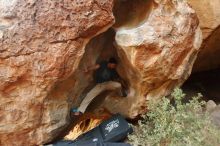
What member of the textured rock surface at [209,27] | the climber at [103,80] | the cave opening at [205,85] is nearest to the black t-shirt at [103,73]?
the climber at [103,80]

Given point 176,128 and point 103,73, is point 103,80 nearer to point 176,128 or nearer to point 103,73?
point 103,73

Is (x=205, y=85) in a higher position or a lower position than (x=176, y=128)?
lower

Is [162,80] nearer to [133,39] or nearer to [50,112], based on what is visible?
[133,39]

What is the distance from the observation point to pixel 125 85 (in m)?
4.60

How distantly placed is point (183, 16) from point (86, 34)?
1.19 metres

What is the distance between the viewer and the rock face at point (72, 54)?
3.50 meters

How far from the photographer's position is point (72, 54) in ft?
12.1

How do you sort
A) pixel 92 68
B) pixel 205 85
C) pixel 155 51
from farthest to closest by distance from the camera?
1. pixel 205 85
2. pixel 92 68
3. pixel 155 51

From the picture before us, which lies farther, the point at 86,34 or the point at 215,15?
the point at 215,15

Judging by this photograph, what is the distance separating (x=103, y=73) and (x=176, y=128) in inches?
43.1

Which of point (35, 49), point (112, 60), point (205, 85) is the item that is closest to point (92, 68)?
point (112, 60)

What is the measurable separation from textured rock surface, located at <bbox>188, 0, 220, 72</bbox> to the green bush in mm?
1630

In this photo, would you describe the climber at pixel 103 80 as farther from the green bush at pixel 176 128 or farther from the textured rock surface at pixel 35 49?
the textured rock surface at pixel 35 49

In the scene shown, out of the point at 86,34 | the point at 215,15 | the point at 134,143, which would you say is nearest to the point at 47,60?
the point at 86,34
